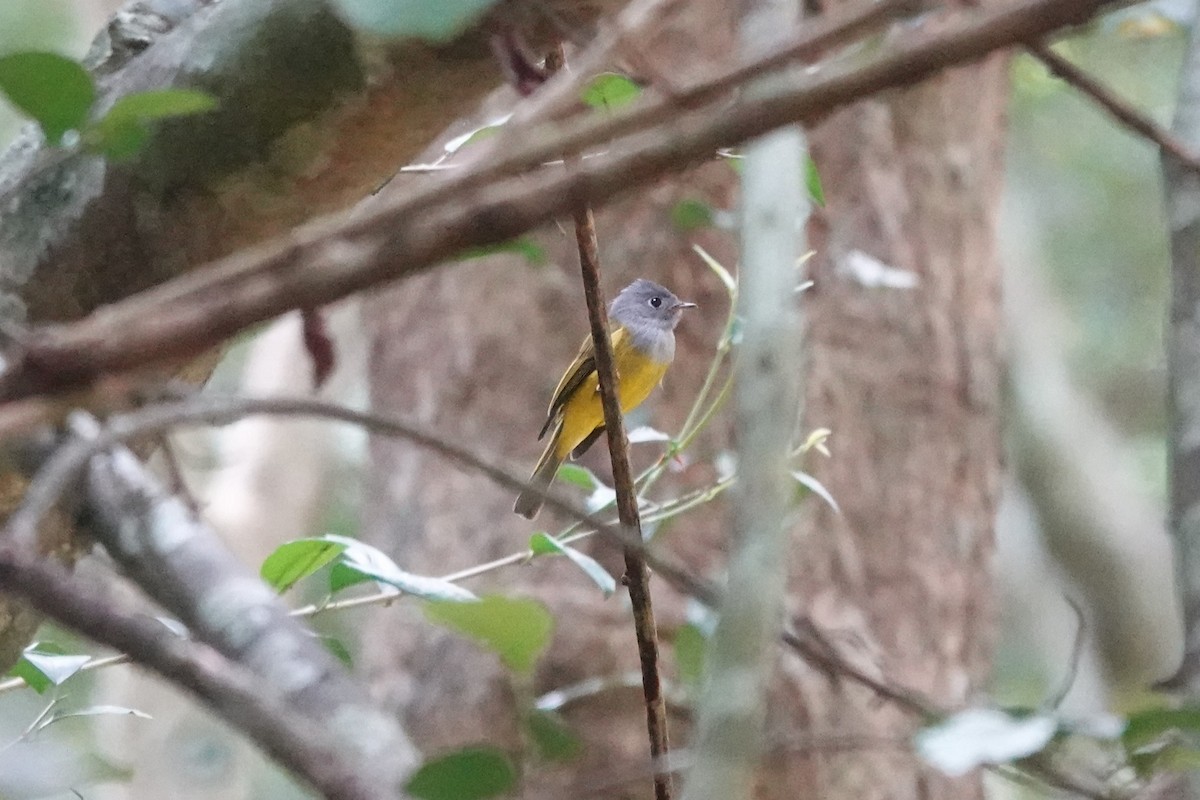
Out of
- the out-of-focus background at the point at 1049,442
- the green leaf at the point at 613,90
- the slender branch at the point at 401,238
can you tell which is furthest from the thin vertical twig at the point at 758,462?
the out-of-focus background at the point at 1049,442

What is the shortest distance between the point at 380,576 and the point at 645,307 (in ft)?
4.82

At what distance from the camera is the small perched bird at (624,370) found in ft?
8.01

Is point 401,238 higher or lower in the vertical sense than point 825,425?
higher

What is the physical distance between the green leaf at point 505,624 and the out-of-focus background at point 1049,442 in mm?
2139

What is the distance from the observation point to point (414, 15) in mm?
472

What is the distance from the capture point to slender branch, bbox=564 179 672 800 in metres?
0.97

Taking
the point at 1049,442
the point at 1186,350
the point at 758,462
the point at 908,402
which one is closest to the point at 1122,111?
the point at 758,462

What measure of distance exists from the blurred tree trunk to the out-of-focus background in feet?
1.20

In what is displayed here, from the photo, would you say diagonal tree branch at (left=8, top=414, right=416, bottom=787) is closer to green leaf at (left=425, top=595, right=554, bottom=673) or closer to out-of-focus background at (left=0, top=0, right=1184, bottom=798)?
green leaf at (left=425, top=595, right=554, bottom=673)

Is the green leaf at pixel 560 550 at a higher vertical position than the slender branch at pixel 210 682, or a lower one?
lower

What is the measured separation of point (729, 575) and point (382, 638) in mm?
2268

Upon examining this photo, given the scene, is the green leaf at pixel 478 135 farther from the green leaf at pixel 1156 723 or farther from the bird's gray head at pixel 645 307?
the bird's gray head at pixel 645 307

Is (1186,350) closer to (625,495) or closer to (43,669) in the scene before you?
(625,495)

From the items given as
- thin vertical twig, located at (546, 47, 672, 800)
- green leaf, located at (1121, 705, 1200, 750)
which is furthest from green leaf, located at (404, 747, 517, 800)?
green leaf, located at (1121, 705, 1200, 750)
